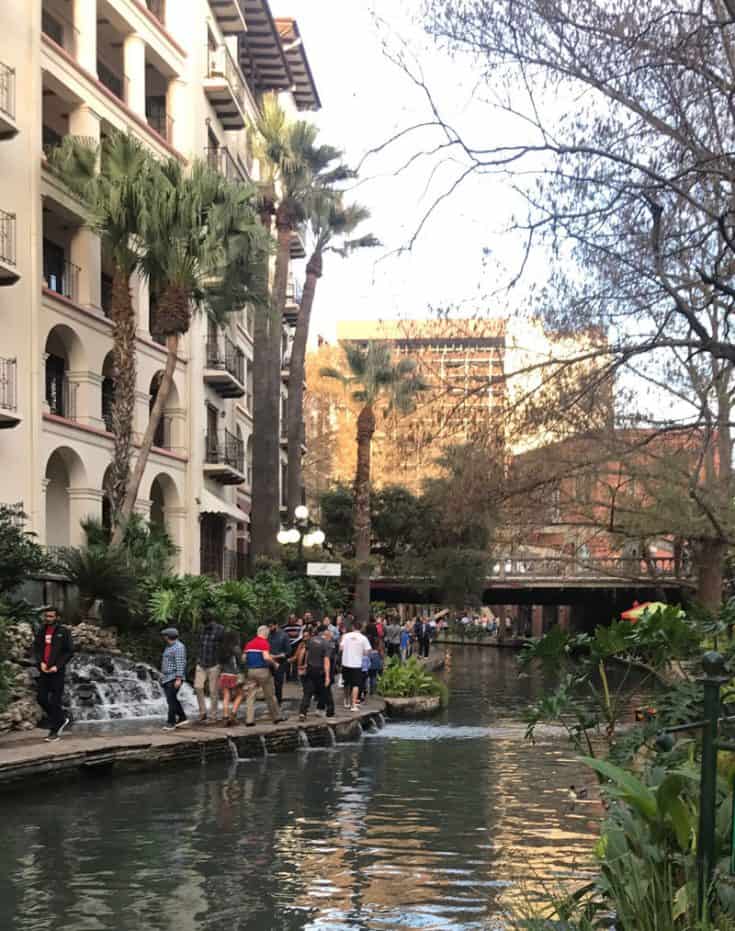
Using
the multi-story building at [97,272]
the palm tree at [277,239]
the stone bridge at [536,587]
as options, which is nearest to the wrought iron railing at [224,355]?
the multi-story building at [97,272]

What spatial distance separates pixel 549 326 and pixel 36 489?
18479mm

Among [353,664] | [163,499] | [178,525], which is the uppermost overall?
[163,499]

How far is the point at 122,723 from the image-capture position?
21.0 metres

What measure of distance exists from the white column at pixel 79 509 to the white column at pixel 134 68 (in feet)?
35.9

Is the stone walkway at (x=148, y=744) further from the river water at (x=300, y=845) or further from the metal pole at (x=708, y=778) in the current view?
the metal pole at (x=708, y=778)

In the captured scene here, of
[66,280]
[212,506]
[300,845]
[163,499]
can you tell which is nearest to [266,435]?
[212,506]

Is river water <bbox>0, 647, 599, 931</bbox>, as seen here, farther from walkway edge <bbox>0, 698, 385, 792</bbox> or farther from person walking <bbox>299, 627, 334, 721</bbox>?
person walking <bbox>299, 627, 334, 721</bbox>

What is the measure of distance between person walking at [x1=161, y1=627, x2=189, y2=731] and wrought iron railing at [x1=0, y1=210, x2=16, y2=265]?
40.4 feet

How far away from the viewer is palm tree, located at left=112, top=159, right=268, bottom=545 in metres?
30.0

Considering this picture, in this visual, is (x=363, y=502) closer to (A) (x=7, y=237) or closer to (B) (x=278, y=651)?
(A) (x=7, y=237)

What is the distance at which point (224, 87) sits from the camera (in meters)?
41.2

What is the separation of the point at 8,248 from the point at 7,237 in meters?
0.27

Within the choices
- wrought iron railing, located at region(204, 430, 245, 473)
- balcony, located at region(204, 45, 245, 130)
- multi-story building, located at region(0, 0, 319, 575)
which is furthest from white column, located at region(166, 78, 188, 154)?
wrought iron railing, located at region(204, 430, 245, 473)

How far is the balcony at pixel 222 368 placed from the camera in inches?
1682
